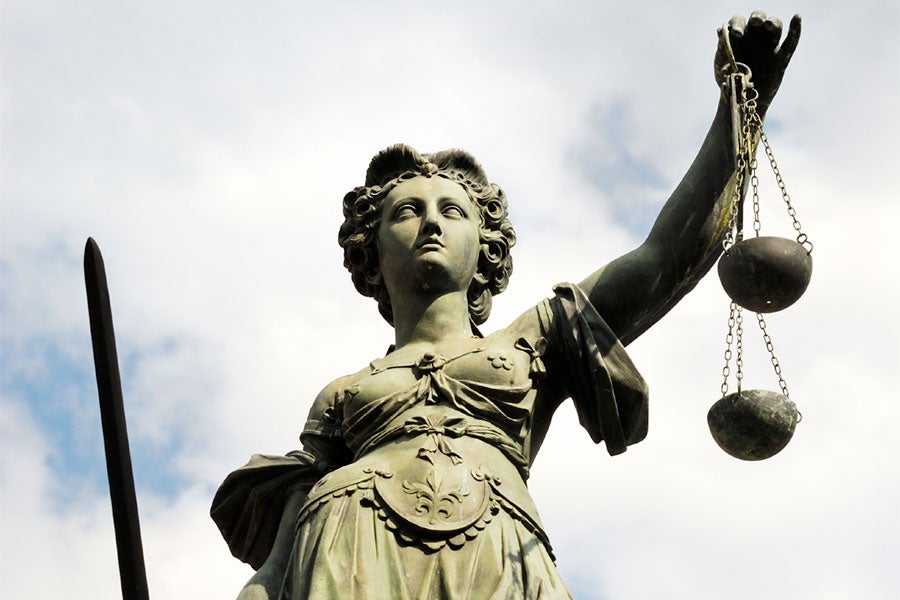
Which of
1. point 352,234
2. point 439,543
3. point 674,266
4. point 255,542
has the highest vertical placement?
point 352,234

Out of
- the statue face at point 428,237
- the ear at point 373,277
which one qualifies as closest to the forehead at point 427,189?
the statue face at point 428,237

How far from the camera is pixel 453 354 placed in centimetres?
1207

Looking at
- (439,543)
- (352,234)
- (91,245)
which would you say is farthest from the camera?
(352,234)

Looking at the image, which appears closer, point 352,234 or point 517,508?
point 517,508

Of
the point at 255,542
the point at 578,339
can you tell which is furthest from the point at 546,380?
the point at 255,542

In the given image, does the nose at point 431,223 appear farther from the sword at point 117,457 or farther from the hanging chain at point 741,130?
the sword at point 117,457

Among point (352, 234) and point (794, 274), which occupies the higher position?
point (352, 234)

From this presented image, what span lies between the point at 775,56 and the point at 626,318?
1685 mm

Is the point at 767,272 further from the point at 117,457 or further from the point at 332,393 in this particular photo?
the point at 117,457

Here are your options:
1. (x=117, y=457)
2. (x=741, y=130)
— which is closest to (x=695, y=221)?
(x=741, y=130)

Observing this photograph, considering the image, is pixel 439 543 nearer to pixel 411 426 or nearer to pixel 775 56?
pixel 411 426

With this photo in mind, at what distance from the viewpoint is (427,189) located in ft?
41.9

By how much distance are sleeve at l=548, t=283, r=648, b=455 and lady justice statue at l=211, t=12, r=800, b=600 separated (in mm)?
11

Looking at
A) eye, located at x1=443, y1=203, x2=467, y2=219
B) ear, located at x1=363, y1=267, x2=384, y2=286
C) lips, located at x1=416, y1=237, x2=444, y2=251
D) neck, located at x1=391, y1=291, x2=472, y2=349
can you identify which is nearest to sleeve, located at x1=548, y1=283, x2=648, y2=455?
neck, located at x1=391, y1=291, x2=472, y2=349
